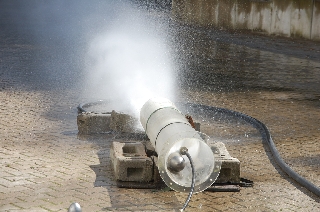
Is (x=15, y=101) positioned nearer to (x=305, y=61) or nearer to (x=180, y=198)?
(x=180, y=198)

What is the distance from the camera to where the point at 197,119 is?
11.4m

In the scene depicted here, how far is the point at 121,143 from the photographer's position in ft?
Answer: 27.6

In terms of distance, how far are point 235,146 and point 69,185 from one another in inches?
118

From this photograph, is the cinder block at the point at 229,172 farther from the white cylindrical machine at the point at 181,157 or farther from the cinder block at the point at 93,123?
the cinder block at the point at 93,123

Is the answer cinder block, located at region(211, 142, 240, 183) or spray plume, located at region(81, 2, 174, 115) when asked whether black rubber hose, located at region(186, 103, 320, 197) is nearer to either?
cinder block, located at region(211, 142, 240, 183)

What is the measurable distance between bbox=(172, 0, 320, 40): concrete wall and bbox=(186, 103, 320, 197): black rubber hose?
12815 millimetres

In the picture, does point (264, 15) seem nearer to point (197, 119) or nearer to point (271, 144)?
point (197, 119)

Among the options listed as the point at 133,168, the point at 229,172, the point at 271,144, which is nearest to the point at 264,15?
the point at 271,144

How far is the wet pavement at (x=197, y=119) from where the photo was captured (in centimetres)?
720

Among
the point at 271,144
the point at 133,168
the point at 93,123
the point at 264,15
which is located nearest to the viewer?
the point at 133,168

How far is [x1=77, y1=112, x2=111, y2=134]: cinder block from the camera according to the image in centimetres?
1001

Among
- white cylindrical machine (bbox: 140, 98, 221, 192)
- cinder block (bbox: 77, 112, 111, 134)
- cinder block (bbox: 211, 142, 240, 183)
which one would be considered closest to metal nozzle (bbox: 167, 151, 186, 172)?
white cylindrical machine (bbox: 140, 98, 221, 192)

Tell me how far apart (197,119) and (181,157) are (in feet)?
15.2

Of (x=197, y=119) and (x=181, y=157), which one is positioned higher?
(x=181, y=157)
